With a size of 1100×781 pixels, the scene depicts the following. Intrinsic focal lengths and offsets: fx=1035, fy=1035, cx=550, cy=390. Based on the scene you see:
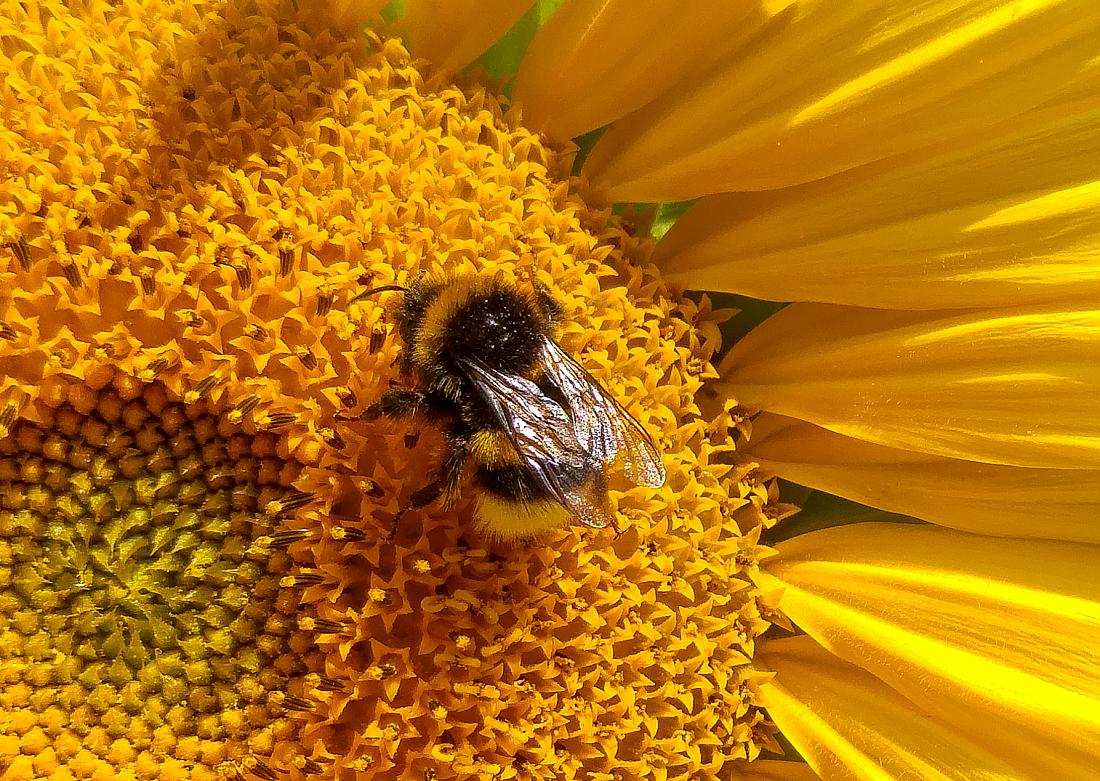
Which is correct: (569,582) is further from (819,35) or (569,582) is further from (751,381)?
(819,35)

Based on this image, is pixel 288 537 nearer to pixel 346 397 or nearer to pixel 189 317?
pixel 346 397

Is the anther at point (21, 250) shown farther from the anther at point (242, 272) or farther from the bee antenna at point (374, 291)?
the bee antenna at point (374, 291)

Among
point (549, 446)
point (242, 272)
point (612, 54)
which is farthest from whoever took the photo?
point (612, 54)

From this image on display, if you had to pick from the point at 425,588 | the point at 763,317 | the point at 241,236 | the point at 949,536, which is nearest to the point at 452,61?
the point at 241,236

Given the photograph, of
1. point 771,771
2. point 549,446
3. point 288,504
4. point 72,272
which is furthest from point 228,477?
point 771,771

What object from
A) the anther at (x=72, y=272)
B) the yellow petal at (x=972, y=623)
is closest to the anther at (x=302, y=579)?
the anther at (x=72, y=272)

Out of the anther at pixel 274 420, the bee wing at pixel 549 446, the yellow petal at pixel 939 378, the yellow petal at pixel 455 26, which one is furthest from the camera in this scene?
the yellow petal at pixel 455 26
